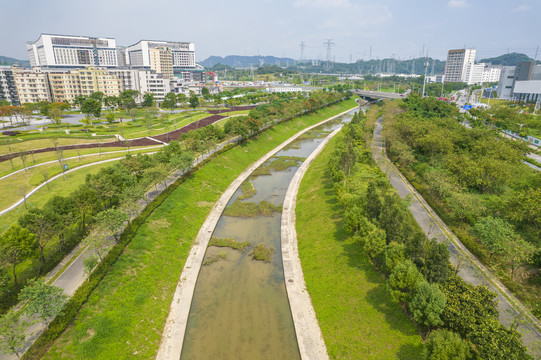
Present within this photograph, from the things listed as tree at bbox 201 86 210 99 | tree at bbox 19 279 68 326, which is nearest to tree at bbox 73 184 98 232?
tree at bbox 19 279 68 326

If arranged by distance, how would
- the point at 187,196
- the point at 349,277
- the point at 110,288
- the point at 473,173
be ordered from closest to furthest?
the point at 110,288 < the point at 349,277 < the point at 473,173 < the point at 187,196

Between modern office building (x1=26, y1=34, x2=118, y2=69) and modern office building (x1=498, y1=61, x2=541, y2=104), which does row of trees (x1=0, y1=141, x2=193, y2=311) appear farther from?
modern office building (x1=26, y1=34, x2=118, y2=69)

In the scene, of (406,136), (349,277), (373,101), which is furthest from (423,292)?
(373,101)

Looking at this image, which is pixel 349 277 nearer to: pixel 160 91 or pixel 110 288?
pixel 110 288

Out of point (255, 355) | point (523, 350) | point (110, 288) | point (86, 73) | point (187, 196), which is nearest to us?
point (523, 350)

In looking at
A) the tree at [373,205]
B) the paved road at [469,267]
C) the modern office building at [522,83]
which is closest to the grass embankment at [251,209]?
the tree at [373,205]

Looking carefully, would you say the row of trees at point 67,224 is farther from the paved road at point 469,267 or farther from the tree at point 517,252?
the tree at point 517,252
